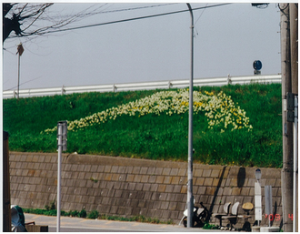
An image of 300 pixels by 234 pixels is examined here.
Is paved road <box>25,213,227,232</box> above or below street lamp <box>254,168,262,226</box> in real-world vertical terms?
below

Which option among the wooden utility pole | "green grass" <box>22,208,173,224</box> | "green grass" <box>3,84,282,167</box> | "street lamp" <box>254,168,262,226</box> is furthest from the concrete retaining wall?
the wooden utility pole

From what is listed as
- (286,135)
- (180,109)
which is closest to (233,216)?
(286,135)

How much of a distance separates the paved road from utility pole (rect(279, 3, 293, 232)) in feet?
23.2

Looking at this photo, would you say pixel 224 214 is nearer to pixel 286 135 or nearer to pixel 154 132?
pixel 154 132

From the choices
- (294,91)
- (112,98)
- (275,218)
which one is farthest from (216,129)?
(294,91)

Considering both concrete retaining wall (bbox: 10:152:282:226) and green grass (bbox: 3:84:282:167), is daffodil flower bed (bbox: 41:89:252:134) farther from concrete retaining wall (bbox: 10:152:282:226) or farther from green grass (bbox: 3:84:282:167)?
concrete retaining wall (bbox: 10:152:282:226)

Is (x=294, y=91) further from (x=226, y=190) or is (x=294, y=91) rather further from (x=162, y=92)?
(x=162, y=92)

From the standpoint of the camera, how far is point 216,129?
22359 millimetres

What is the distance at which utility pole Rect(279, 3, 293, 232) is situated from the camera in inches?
380

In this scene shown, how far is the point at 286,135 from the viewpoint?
9.91 metres

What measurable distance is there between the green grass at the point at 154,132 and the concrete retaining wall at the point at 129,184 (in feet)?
2.66

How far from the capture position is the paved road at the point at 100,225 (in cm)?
1630

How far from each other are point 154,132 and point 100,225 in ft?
21.9

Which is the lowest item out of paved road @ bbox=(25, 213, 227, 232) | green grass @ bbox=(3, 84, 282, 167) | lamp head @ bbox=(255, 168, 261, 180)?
paved road @ bbox=(25, 213, 227, 232)
